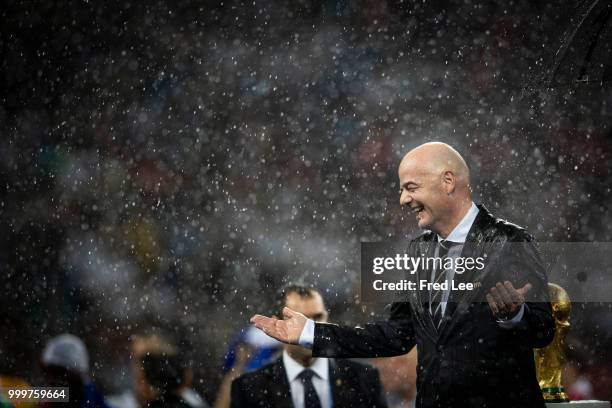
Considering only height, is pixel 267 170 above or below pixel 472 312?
above

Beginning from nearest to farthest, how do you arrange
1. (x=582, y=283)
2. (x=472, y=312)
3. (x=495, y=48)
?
1. (x=472, y=312)
2. (x=582, y=283)
3. (x=495, y=48)

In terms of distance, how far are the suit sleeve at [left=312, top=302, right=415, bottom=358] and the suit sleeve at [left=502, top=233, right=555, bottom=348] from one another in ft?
1.30

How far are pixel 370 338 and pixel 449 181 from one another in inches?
23.3

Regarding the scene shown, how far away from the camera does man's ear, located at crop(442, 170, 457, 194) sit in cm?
241

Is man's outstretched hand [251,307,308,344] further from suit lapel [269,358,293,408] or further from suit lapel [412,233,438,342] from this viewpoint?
suit lapel [269,358,293,408]

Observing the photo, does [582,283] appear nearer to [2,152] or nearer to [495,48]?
[495,48]

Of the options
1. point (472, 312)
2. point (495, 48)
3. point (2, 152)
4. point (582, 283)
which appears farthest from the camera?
point (2, 152)

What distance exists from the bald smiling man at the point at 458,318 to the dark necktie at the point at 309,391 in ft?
1.60

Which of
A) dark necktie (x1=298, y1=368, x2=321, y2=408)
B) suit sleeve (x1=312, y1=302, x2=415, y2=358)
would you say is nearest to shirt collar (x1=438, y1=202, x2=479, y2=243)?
suit sleeve (x1=312, y1=302, x2=415, y2=358)

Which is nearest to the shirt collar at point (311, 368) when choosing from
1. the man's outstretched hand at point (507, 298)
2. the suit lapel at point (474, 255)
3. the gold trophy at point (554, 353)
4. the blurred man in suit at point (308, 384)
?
the blurred man in suit at point (308, 384)

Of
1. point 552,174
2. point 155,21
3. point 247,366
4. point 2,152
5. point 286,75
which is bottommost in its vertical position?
point 247,366

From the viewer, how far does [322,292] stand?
2863 millimetres

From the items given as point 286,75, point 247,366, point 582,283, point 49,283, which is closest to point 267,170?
point 286,75

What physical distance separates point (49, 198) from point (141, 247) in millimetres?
492
